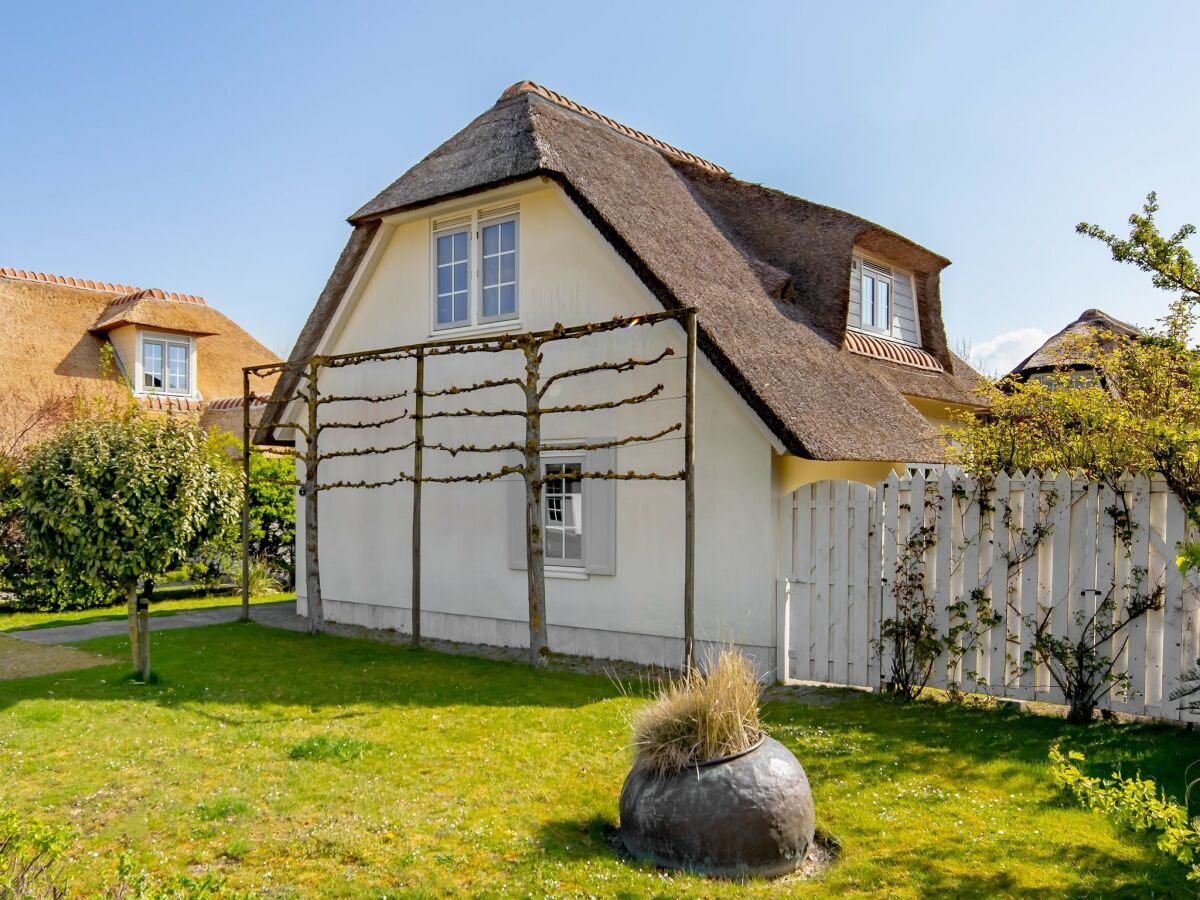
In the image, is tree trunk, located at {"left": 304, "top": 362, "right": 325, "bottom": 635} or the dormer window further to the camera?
the dormer window

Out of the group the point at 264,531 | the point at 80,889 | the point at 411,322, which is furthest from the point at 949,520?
the point at 264,531

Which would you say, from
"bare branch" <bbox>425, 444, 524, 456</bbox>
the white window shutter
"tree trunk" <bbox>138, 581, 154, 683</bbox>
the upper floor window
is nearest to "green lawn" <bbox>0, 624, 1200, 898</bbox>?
"tree trunk" <bbox>138, 581, 154, 683</bbox>

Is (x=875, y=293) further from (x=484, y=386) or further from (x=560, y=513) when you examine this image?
(x=484, y=386)

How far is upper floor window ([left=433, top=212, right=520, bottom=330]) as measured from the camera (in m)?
11.5

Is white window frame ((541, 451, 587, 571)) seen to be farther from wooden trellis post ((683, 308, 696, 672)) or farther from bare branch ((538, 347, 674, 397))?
wooden trellis post ((683, 308, 696, 672))

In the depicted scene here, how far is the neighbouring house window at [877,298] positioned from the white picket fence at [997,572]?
5.46 meters

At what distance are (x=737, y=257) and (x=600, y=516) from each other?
165 inches

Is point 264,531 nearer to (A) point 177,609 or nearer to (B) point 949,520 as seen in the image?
(A) point 177,609

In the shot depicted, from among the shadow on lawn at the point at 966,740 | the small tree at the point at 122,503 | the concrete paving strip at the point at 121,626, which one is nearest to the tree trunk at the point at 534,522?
the shadow on lawn at the point at 966,740

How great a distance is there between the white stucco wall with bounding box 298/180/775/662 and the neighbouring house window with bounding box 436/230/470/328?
0.79 ft

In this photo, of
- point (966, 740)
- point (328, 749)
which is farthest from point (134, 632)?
point (966, 740)

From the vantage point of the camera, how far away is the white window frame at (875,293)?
514 inches

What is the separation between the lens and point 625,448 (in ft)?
33.4

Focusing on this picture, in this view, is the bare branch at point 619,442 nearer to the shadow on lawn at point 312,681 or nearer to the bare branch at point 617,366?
the bare branch at point 617,366
